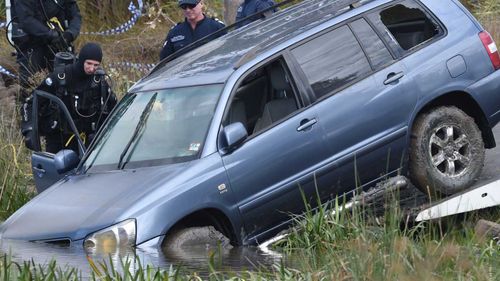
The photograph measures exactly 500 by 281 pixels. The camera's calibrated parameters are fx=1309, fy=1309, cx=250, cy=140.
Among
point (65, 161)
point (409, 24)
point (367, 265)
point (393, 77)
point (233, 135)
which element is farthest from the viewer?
point (409, 24)

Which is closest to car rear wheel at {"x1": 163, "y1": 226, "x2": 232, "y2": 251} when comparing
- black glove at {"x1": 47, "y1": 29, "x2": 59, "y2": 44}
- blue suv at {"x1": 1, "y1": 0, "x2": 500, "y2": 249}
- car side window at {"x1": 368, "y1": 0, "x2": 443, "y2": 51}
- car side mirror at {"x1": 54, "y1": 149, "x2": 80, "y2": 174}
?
blue suv at {"x1": 1, "y1": 0, "x2": 500, "y2": 249}

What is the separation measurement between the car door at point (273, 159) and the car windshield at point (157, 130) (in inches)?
9.4

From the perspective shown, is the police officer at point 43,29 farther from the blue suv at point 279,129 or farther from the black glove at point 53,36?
the blue suv at point 279,129

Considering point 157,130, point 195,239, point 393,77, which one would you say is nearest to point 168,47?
point 157,130

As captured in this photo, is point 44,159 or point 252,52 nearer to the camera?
point 252,52

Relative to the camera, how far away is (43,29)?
43.3 feet

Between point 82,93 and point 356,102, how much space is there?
2.84 m

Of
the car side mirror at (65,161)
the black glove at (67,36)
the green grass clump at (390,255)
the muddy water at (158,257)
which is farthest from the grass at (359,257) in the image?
the black glove at (67,36)

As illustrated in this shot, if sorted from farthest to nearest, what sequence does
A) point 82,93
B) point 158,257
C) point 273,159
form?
point 82,93 → point 273,159 → point 158,257

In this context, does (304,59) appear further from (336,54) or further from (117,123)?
(117,123)

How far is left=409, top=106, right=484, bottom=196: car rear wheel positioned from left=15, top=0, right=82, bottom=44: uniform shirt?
189 inches

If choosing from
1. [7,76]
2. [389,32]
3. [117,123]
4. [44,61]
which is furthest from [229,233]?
[7,76]

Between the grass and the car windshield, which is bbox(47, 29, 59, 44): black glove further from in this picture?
the grass

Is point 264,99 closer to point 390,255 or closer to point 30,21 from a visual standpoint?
point 390,255
